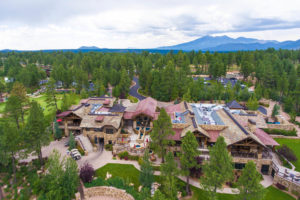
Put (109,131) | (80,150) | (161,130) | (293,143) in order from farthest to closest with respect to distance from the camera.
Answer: (293,143) → (109,131) → (80,150) → (161,130)

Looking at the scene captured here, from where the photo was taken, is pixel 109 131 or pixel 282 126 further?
pixel 282 126

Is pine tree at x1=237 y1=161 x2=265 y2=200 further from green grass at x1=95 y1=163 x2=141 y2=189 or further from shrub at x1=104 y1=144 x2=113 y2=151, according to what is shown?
shrub at x1=104 y1=144 x2=113 y2=151

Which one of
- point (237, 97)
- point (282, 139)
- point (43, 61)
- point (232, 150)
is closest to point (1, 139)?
point (232, 150)

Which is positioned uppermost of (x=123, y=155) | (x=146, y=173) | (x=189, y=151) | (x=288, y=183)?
(x=189, y=151)

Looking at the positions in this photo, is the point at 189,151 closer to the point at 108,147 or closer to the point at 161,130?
the point at 161,130

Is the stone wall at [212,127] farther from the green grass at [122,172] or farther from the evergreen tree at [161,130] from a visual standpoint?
the green grass at [122,172]

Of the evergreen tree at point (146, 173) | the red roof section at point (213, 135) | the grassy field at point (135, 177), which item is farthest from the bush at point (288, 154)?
the evergreen tree at point (146, 173)

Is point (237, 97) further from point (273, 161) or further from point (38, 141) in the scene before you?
point (38, 141)

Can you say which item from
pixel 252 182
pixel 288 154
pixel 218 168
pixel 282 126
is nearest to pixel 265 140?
A: pixel 288 154
